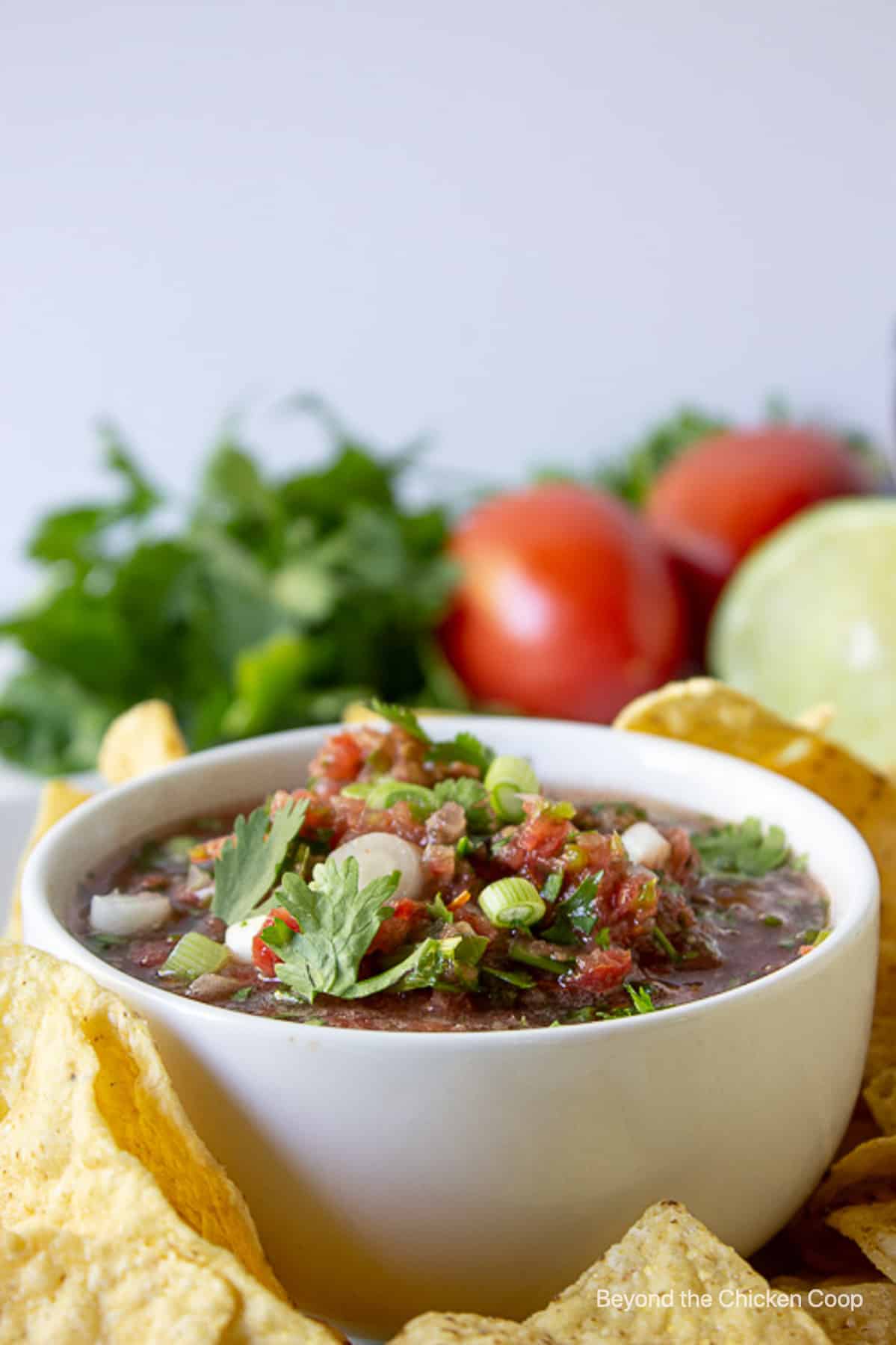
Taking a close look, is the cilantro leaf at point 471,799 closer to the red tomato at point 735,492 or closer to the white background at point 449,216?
the red tomato at point 735,492

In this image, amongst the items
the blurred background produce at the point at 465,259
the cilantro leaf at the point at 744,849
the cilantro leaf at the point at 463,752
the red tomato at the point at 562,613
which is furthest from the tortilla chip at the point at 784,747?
the blurred background produce at the point at 465,259

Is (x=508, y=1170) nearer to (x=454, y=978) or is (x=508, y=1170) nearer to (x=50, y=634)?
(x=454, y=978)

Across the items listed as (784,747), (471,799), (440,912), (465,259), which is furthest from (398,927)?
(465,259)

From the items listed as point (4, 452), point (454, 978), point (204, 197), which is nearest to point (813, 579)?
point (454, 978)

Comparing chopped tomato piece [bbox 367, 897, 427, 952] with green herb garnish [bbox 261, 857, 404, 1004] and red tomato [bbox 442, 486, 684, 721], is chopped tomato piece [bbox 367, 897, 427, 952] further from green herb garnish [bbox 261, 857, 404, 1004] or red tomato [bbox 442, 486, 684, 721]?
red tomato [bbox 442, 486, 684, 721]

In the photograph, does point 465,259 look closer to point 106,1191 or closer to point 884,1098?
point 884,1098
